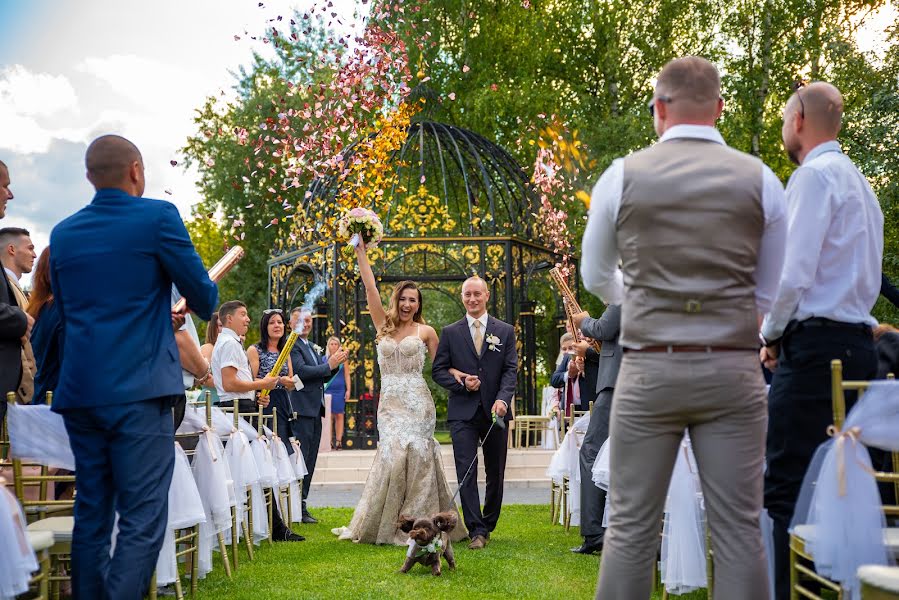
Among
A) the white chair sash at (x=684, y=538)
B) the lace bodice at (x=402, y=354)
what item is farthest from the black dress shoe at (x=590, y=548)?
the white chair sash at (x=684, y=538)

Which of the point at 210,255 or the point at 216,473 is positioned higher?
the point at 210,255

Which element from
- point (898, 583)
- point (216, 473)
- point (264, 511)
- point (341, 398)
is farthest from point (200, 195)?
point (898, 583)

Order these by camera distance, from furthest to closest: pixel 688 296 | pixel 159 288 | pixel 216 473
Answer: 1. pixel 216 473
2. pixel 159 288
3. pixel 688 296

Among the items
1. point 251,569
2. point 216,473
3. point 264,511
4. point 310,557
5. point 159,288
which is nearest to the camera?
point 159,288

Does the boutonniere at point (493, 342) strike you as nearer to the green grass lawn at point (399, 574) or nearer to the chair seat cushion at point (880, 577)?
the green grass lawn at point (399, 574)

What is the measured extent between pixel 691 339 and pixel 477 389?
17.5 feet

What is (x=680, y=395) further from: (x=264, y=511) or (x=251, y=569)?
(x=264, y=511)

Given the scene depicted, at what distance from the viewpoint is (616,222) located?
344cm

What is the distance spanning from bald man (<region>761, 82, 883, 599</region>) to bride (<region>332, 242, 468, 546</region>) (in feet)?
15.8

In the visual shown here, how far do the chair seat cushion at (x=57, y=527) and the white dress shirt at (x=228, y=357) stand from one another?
3.52 metres

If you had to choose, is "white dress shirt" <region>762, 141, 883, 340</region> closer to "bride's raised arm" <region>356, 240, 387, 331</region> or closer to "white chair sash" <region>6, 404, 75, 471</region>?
"white chair sash" <region>6, 404, 75, 471</region>

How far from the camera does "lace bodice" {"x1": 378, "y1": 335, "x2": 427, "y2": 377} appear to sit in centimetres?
875

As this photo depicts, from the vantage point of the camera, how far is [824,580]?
12.0ft

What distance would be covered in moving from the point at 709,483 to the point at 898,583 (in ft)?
2.14
